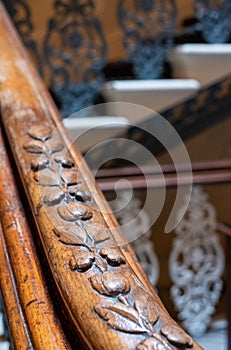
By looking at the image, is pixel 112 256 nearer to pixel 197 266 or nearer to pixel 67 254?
pixel 67 254

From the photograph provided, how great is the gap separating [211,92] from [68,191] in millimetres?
1889

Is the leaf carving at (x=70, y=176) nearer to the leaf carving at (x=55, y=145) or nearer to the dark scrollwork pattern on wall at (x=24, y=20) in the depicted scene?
the leaf carving at (x=55, y=145)

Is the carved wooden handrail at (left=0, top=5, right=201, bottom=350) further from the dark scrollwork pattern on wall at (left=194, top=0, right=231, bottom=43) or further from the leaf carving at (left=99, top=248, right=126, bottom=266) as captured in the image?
the dark scrollwork pattern on wall at (left=194, top=0, right=231, bottom=43)

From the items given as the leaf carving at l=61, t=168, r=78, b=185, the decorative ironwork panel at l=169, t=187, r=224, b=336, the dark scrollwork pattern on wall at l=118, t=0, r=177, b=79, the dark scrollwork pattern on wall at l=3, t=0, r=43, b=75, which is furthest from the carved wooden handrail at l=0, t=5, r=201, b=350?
the decorative ironwork panel at l=169, t=187, r=224, b=336

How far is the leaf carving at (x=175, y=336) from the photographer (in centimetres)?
37

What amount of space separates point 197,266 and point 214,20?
116 cm

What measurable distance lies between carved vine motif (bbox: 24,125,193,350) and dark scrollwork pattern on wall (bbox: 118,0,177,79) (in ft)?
5.40

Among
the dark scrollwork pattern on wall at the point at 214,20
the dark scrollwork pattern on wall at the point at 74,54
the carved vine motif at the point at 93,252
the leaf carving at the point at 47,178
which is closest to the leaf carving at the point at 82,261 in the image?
the carved vine motif at the point at 93,252

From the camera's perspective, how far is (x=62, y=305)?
0.42 meters

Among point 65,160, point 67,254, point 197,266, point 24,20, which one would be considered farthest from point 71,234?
point 197,266

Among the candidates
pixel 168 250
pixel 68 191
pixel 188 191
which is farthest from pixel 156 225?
pixel 68 191

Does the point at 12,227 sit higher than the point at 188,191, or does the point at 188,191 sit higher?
the point at 188,191

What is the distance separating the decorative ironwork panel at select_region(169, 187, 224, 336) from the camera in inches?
89.7

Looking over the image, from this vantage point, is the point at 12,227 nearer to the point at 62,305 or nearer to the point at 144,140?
the point at 62,305
